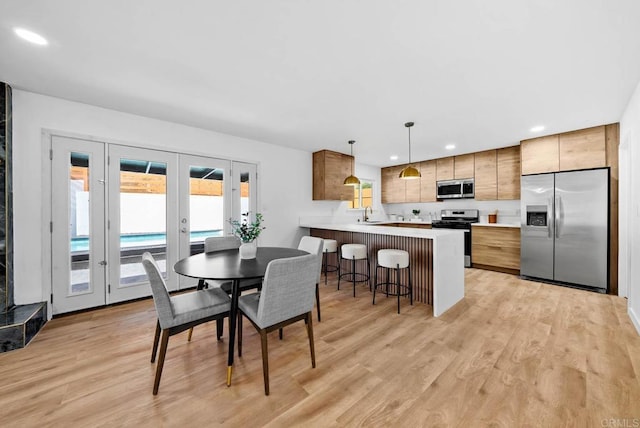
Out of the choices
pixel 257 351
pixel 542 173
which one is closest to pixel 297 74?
pixel 257 351

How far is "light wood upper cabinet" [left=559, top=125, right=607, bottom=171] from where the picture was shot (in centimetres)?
358

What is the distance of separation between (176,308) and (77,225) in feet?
7.17

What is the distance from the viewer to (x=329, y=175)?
5109 millimetres

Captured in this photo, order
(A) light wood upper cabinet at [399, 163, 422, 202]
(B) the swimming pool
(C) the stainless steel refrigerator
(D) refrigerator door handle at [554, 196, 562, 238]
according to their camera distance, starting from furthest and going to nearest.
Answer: (A) light wood upper cabinet at [399, 163, 422, 202] → (D) refrigerator door handle at [554, 196, 562, 238] → (C) the stainless steel refrigerator → (B) the swimming pool

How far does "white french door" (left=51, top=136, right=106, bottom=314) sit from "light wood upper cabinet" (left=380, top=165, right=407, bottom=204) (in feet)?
19.4

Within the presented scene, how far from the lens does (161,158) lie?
11.5ft

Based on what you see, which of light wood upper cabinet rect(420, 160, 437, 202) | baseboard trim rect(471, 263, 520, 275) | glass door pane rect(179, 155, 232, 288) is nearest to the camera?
glass door pane rect(179, 155, 232, 288)

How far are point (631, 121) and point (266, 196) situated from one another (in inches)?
188

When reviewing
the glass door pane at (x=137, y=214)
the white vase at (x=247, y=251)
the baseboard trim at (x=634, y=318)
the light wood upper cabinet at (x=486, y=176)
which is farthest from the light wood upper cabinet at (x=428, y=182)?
the glass door pane at (x=137, y=214)

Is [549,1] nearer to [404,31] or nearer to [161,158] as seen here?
[404,31]

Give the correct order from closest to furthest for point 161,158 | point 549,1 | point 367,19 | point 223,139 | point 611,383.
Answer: point 549,1
point 367,19
point 611,383
point 161,158
point 223,139

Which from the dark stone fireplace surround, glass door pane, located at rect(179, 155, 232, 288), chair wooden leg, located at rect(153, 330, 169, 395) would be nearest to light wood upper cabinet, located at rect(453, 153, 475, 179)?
glass door pane, located at rect(179, 155, 232, 288)

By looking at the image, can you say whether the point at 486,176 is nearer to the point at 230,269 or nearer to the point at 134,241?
the point at 230,269

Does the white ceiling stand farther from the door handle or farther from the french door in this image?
the door handle
